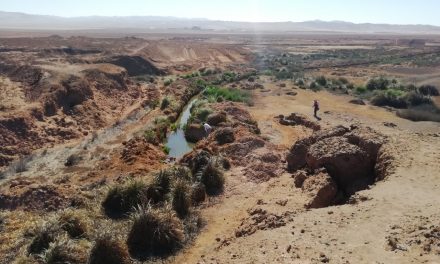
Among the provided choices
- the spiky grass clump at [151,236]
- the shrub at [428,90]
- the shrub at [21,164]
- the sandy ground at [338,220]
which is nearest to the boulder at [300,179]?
the sandy ground at [338,220]

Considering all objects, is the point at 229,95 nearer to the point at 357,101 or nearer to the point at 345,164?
the point at 357,101

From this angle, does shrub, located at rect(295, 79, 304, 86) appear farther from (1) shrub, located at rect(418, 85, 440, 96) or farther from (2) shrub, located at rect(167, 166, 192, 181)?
(2) shrub, located at rect(167, 166, 192, 181)

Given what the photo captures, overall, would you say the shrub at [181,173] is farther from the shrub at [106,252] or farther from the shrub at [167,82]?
the shrub at [167,82]

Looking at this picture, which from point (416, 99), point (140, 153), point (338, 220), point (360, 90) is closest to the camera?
point (338, 220)

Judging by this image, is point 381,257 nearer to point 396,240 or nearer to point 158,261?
point 396,240

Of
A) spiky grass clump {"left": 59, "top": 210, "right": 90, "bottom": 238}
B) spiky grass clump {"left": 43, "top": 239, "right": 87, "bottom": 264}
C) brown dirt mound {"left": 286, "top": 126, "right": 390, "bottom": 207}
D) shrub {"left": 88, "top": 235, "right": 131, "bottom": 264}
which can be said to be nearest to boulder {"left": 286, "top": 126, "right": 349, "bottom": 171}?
brown dirt mound {"left": 286, "top": 126, "right": 390, "bottom": 207}

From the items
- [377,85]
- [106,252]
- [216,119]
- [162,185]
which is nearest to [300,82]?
[377,85]
